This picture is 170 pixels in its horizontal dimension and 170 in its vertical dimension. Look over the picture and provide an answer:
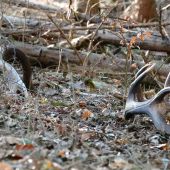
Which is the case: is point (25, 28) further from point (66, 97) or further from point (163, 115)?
point (163, 115)

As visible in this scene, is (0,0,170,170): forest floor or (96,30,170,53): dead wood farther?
(96,30,170,53): dead wood

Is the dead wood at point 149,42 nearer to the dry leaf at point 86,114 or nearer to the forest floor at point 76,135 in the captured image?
the forest floor at point 76,135

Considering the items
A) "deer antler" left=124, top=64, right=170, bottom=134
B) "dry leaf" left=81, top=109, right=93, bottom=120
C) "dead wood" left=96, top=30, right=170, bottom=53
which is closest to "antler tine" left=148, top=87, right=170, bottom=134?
"deer antler" left=124, top=64, right=170, bottom=134

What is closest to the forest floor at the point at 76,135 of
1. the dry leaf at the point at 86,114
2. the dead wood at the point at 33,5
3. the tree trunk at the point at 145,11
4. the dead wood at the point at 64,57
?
the dry leaf at the point at 86,114

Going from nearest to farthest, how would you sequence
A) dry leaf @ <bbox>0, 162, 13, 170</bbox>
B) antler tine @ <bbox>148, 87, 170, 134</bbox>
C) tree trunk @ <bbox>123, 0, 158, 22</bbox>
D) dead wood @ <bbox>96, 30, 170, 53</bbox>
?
dry leaf @ <bbox>0, 162, 13, 170</bbox> → antler tine @ <bbox>148, 87, 170, 134</bbox> → dead wood @ <bbox>96, 30, 170, 53</bbox> → tree trunk @ <bbox>123, 0, 158, 22</bbox>

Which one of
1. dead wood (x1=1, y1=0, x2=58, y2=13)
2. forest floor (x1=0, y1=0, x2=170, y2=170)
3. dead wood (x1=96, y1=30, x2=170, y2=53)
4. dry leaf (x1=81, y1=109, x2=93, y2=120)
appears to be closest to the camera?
forest floor (x1=0, y1=0, x2=170, y2=170)

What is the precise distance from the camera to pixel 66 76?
343 inches

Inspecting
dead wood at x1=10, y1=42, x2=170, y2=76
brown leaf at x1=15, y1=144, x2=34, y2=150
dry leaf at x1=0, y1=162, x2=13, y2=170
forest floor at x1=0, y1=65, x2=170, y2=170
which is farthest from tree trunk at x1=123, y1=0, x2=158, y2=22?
dry leaf at x1=0, y1=162, x2=13, y2=170

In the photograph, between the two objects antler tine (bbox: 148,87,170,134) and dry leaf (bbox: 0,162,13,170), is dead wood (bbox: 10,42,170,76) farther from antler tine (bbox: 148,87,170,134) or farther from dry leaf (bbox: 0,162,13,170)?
dry leaf (bbox: 0,162,13,170)

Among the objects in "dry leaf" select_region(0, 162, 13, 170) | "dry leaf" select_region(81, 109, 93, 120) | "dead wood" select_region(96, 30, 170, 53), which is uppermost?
"dead wood" select_region(96, 30, 170, 53)

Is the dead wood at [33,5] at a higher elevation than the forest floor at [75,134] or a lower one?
higher

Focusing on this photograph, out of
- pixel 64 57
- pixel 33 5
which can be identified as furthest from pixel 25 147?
pixel 33 5

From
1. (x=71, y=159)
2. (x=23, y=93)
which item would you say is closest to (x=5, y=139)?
(x=71, y=159)

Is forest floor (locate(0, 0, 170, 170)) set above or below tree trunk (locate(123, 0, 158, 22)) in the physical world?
below
